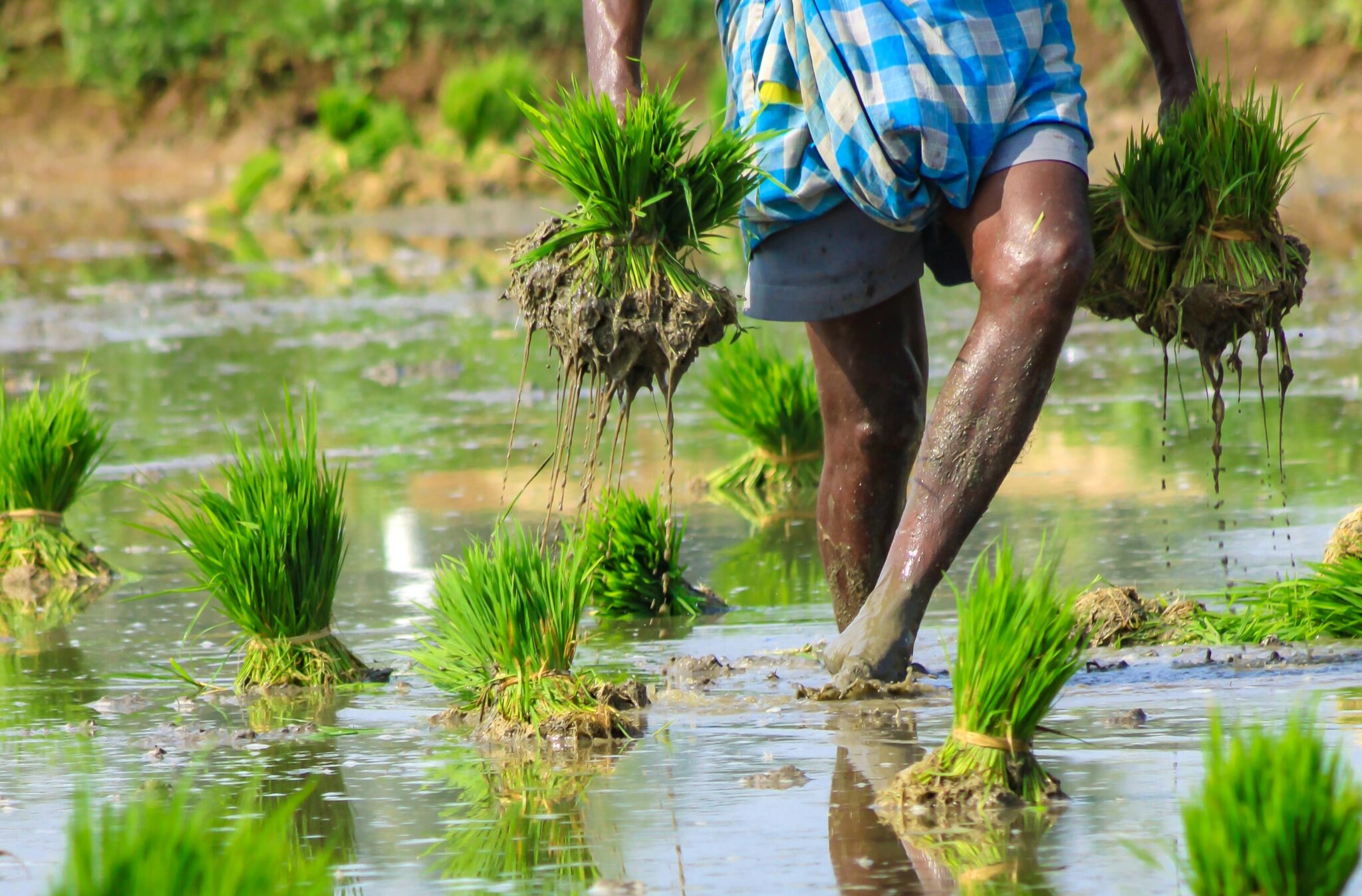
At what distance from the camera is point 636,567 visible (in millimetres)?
4852

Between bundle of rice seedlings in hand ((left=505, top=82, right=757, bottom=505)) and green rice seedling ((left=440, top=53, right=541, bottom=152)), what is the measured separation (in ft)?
52.5

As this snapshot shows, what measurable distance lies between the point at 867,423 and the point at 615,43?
0.93 metres

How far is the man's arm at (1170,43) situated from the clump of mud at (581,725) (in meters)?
1.63

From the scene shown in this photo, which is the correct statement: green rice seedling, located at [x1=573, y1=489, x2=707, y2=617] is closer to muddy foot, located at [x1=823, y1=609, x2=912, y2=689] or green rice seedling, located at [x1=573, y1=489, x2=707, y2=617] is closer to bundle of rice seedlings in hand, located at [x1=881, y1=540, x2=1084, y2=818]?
muddy foot, located at [x1=823, y1=609, x2=912, y2=689]

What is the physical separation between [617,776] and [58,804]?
911 mm

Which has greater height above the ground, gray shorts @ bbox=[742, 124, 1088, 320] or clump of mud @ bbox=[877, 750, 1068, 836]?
gray shorts @ bbox=[742, 124, 1088, 320]

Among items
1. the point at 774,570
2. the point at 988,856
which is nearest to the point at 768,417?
the point at 774,570

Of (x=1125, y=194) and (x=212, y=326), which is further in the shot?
(x=212, y=326)

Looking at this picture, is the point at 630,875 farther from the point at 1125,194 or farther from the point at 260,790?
the point at 1125,194

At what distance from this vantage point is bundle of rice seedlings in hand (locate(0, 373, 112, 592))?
5.49m

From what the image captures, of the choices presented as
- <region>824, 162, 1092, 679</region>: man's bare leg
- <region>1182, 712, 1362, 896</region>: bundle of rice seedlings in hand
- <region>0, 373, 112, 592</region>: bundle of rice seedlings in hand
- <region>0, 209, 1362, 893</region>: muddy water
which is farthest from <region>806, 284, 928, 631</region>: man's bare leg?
<region>0, 373, 112, 592</region>: bundle of rice seedlings in hand

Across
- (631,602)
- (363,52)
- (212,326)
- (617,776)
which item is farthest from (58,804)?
(363,52)

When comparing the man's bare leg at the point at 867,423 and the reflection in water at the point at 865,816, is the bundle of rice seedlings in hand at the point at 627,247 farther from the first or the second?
the reflection in water at the point at 865,816

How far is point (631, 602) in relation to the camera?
4.88 meters
